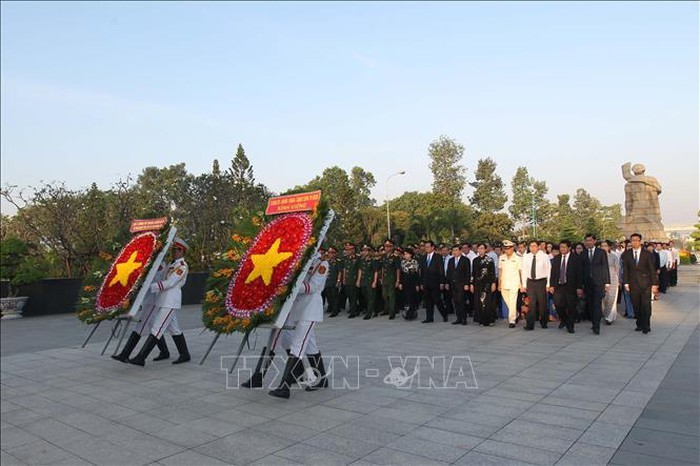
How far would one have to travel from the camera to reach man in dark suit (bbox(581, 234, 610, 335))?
8578 millimetres

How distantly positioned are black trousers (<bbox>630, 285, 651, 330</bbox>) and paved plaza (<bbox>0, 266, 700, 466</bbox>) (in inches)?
10.9

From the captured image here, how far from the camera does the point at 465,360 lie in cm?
671

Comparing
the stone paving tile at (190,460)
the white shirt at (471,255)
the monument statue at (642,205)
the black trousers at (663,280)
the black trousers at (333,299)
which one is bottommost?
the stone paving tile at (190,460)

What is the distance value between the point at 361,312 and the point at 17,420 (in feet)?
27.5

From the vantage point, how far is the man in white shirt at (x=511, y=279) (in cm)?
977

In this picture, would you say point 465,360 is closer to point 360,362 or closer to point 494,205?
point 360,362

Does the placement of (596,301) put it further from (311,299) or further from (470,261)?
(311,299)

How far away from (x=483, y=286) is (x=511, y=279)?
55cm

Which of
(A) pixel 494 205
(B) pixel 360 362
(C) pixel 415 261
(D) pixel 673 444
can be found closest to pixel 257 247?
(B) pixel 360 362

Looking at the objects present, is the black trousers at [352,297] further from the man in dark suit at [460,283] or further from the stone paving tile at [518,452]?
the stone paving tile at [518,452]

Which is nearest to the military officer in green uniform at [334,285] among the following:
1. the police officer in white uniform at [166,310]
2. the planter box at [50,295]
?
the planter box at [50,295]

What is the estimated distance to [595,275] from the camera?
28.7 feet

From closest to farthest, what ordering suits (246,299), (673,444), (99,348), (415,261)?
(673,444) → (246,299) → (99,348) → (415,261)

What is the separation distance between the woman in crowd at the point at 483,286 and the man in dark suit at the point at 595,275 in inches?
65.1
